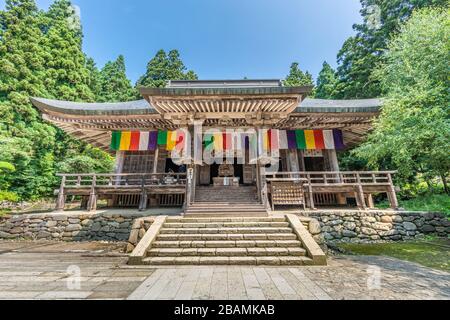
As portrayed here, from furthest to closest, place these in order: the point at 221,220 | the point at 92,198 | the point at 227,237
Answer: the point at 92,198 → the point at 221,220 → the point at 227,237

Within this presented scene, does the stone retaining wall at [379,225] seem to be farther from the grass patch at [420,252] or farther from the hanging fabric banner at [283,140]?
the hanging fabric banner at [283,140]

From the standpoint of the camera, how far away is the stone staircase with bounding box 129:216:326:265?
4836 mm

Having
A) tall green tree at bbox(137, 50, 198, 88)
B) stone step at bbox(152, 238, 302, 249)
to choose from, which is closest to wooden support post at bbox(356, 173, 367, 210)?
stone step at bbox(152, 238, 302, 249)

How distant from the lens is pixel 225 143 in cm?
1044

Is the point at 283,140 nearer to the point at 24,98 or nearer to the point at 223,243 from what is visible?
the point at 223,243

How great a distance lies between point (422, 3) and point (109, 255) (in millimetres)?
25136

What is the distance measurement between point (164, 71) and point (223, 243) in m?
31.6

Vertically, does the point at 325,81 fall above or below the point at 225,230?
above

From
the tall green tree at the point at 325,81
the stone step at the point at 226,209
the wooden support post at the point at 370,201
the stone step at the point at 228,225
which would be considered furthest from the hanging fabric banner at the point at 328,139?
the tall green tree at the point at 325,81

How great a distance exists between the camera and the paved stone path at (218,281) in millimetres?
3074

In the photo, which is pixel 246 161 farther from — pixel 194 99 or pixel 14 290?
pixel 14 290

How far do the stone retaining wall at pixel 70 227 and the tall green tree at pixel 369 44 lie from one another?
19.9 metres

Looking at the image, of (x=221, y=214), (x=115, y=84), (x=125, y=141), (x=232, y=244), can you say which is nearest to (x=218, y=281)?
(x=232, y=244)

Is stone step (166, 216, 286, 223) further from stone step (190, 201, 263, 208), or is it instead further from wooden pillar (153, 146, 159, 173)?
wooden pillar (153, 146, 159, 173)
